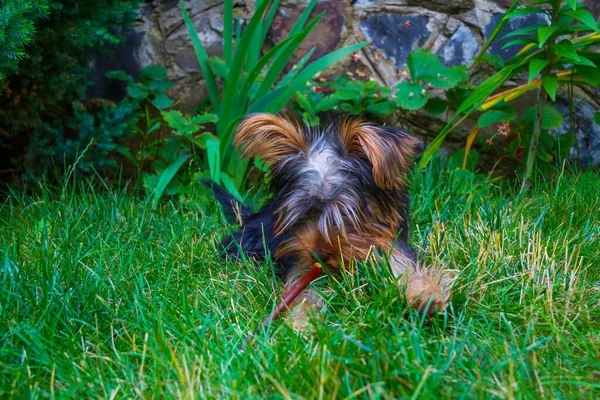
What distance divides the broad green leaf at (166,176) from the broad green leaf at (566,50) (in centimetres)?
216

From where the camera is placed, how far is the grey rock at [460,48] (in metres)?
4.27

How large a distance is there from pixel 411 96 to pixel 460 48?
31.7 inches

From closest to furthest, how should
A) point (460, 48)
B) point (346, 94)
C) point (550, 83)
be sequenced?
point (550, 83)
point (346, 94)
point (460, 48)

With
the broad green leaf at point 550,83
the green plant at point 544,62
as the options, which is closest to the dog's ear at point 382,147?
the green plant at point 544,62

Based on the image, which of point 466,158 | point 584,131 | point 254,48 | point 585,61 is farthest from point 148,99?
point 584,131

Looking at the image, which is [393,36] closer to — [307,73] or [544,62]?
[307,73]

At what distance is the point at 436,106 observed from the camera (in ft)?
13.1

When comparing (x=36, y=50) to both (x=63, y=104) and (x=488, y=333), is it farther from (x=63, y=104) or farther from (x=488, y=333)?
(x=488, y=333)

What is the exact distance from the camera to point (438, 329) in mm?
1986

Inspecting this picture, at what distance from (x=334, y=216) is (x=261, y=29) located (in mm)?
2207

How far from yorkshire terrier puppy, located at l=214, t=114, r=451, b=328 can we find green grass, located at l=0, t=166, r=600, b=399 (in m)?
0.11

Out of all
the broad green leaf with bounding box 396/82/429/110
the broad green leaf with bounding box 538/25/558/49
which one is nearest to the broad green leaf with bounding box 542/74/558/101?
the broad green leaf with bounding box 538/25/558/49

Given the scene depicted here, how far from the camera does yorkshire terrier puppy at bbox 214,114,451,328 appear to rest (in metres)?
2.30

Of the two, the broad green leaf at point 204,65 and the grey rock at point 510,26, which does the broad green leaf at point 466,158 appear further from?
the broad green leaf at point 204,65
